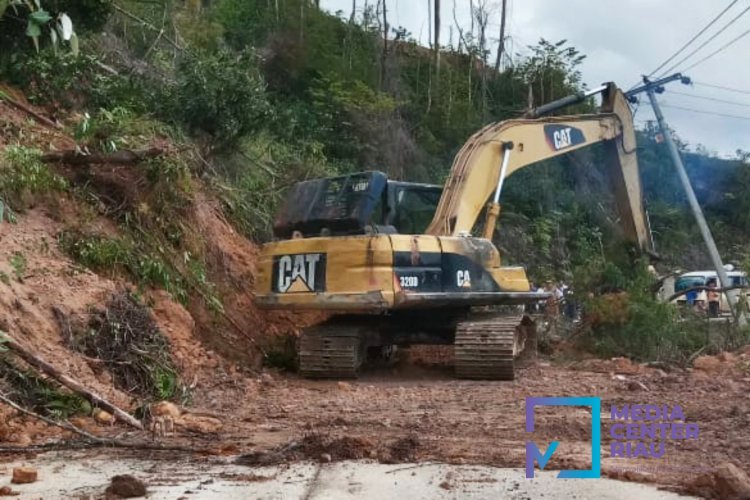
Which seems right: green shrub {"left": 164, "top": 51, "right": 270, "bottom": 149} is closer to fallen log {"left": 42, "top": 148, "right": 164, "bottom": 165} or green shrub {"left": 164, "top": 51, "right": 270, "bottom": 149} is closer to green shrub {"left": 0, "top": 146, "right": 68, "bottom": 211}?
fallen log {"left": 42, "top": 148, "right": 164, "bottom": 165}

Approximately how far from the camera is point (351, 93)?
22.3 meters

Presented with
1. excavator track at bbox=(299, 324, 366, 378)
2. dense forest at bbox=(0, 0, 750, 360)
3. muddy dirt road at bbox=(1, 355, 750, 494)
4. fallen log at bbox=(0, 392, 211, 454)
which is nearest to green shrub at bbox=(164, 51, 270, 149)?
dense forest at bbox=(0, 0, 750, 360)

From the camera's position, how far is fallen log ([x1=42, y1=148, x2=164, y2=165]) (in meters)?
11.0

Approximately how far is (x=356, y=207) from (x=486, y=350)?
216 cm

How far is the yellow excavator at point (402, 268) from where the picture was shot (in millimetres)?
9852

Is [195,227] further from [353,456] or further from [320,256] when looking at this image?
[353,456]

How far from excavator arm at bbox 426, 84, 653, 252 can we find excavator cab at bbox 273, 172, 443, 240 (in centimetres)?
28

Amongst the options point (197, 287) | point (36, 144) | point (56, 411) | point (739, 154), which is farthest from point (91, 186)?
point (739, 154)

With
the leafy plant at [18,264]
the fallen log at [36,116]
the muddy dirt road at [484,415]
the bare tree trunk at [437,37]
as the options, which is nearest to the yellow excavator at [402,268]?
the muddy dirt road at [484,415]

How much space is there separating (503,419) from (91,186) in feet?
20.8

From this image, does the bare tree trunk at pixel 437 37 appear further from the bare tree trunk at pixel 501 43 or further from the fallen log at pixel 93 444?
the fallen log at pixel 93 444

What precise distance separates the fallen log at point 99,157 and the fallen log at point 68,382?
4.75 metres

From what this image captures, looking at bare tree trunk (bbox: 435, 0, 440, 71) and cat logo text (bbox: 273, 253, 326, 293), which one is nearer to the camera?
cat logo text (bbox: 273, 253, 326, 293)

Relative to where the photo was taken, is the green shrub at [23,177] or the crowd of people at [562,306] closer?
the green shrub at [23,177]
